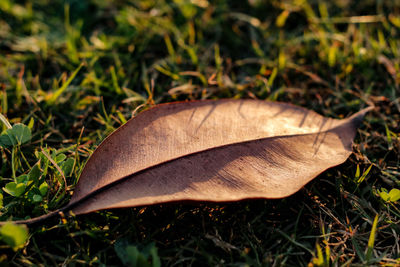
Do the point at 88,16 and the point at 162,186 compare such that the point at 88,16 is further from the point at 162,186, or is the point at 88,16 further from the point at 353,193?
the point at 353,193

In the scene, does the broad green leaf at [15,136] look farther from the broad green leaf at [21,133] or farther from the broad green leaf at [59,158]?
the broad green leaf at [59,158]

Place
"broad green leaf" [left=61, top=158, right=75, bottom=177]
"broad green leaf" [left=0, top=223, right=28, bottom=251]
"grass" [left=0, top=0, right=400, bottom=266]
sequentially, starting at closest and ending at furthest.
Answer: "broad green leaf" [left=0, top=223, right=28, bottom=251] < "grass" [left=0, top=0, right=400, bottom=266] < "broad green leaf" [left=61, top=158, right=75, bottom=177]

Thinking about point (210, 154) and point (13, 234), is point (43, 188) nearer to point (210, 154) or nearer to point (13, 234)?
point (13, 234)

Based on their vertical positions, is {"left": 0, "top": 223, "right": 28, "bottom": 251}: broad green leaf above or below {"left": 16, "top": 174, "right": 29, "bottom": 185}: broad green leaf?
below

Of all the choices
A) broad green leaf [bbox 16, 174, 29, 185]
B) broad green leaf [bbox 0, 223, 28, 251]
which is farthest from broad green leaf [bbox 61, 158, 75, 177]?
broad green leaf [bbox 0, 223, 28, 251]

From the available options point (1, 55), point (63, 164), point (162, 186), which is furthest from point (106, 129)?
point (1, 55)

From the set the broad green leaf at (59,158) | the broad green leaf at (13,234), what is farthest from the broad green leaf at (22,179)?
the broad green leaf at (13,234)

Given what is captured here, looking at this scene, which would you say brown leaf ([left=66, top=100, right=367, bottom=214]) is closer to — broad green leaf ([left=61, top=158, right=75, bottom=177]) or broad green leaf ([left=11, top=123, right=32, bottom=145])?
broad green leaf ([left=61, top=158, right=75, bottom=177])
